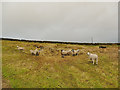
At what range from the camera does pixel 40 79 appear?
9.95m

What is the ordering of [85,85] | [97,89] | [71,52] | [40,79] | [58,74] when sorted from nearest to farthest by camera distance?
[97,89] < [85,85] < [40,79] < [58,74] < [71,52]

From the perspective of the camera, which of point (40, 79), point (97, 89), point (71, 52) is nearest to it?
point (97, 89)

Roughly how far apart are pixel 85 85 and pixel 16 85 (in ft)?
26.9

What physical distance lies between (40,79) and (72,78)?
14.4 ft

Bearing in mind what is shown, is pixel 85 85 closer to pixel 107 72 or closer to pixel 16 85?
pixel 107 72

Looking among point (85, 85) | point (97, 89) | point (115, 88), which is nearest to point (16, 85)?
point (85, 85)

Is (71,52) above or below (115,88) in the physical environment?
above

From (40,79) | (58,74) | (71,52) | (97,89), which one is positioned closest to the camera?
(97,89)

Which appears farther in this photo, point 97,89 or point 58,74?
Result: point 58,74

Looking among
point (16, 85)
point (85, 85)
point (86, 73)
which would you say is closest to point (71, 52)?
point (86, 73)

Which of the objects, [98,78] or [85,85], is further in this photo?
[98,78]

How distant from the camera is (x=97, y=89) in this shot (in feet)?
27.5

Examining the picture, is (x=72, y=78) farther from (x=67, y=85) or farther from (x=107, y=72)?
(x=107, y=72)

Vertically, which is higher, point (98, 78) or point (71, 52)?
point (71, 52)
